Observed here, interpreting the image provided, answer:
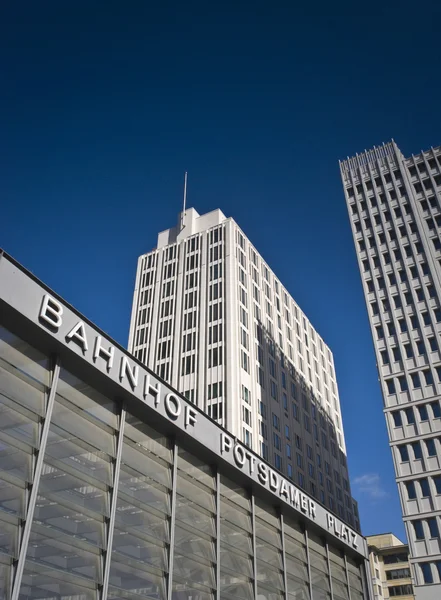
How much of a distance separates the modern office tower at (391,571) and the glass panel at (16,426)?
4524 inches

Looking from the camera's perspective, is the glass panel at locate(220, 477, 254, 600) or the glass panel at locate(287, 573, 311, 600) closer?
the glass panel at locate(220, 477, 254, 600)

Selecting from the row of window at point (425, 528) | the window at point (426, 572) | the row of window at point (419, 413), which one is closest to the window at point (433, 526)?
the row of window at point (425, 528)

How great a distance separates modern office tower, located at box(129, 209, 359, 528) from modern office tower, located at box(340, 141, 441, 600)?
66.5 ft

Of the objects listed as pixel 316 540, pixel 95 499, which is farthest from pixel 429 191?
pixel 95 499

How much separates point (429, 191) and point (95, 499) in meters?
59.9

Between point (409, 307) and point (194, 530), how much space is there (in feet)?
152

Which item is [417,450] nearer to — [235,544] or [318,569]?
[318,569]

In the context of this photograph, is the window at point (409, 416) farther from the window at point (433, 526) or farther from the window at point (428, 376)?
the window at point (433, 526)

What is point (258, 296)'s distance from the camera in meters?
88.2

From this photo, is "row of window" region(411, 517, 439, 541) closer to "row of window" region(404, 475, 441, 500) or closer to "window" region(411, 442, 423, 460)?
"row of window" region(404, 475, 441, 500)

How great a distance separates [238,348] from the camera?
248 feet

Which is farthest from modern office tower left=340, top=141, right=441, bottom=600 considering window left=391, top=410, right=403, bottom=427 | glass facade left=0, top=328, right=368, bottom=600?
glass facade left=0, top=328, right=368, bottom=600

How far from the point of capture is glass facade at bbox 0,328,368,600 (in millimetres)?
12562

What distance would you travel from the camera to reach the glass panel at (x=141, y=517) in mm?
14664
